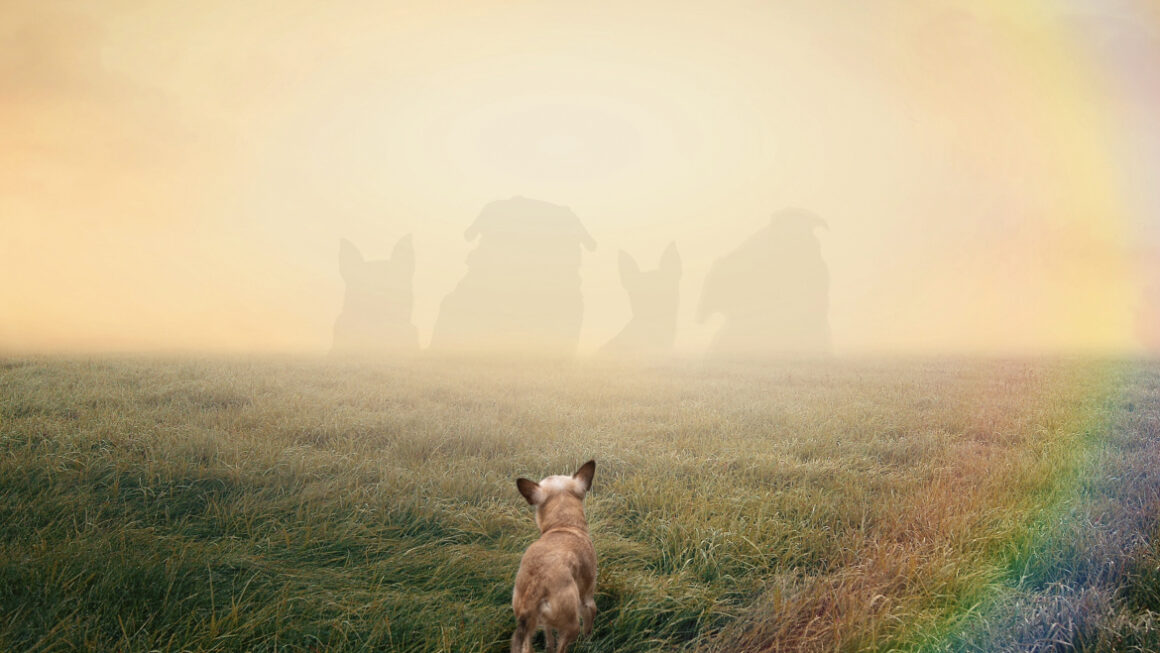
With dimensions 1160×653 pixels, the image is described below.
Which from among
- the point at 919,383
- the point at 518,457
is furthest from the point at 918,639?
the point at 919,383

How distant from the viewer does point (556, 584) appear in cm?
307

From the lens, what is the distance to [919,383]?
16.2m

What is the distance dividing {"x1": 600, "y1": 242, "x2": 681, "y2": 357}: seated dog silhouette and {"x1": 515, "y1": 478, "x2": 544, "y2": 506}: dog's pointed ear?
3285 cm

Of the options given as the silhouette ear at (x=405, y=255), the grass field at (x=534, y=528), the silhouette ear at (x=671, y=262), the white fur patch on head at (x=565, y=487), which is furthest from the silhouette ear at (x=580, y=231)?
the white fur patch on head at (x=565, y=487)

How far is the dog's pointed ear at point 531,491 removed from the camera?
369 centimetres

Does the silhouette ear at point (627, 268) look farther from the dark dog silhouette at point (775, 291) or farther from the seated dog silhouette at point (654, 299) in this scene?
the dark dog silhouette at point (775, 291)

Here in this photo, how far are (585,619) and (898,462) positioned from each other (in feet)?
20.5

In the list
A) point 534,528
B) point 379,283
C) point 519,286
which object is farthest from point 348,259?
point 534,528

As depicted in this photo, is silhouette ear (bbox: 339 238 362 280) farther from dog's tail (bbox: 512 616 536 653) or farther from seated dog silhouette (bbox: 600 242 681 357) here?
dog's tail (bbox: 512 616 536 653)

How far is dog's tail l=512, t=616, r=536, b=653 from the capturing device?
3109 millimetres

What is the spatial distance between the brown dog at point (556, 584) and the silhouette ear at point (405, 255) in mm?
41254

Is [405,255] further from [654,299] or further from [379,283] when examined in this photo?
[654,299]

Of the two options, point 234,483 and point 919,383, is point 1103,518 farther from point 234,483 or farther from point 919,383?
point 919,383

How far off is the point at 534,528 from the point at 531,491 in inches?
63.7
